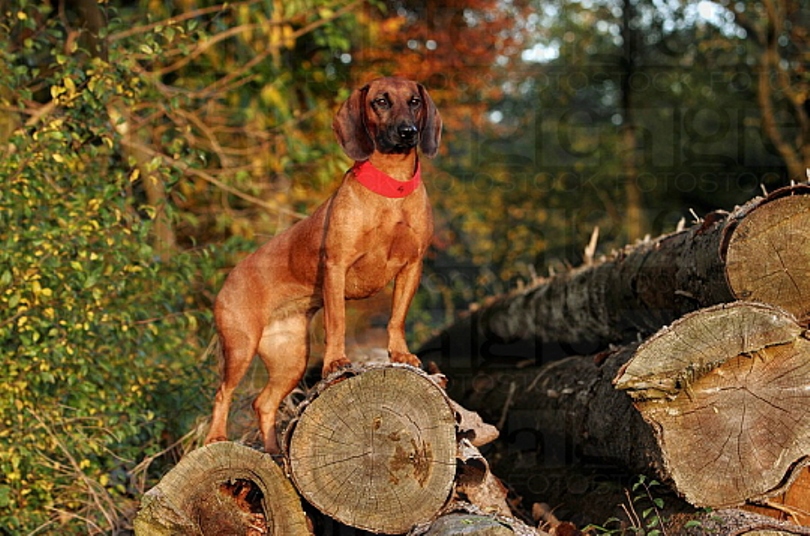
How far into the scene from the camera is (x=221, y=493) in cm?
380

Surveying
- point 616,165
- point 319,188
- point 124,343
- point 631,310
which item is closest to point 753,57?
point 616,165

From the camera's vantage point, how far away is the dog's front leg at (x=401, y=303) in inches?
166

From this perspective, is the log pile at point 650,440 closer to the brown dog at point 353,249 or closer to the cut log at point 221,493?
the cut log at point 221,493

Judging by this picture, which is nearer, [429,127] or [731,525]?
[731,525]

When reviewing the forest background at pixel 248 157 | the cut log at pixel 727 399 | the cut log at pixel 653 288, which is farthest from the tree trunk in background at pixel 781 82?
the cut log at pixel 727 399

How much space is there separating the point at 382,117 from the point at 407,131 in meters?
0.21

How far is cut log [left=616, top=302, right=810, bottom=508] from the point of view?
3559 millimetres

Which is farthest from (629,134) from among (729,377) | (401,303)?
(729,377)

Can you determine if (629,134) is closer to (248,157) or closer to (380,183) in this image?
(248,157)

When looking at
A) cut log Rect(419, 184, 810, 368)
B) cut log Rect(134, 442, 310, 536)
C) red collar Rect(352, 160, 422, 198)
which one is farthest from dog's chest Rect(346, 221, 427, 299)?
cut log Rect(419, 184, 810, 368)

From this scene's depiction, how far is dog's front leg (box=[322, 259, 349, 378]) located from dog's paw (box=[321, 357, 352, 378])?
16mm

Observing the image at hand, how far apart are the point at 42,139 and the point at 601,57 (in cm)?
1696

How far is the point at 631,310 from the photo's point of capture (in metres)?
5.83

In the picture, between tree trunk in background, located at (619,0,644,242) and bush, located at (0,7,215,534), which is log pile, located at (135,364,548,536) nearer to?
bush, located at (0,7,215,534)
